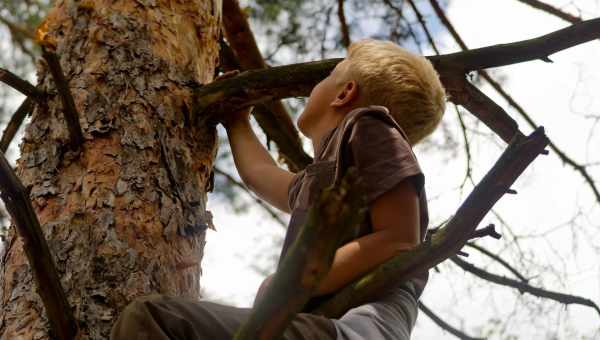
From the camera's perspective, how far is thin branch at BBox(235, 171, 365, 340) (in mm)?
616

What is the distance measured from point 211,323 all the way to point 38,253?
0.31m

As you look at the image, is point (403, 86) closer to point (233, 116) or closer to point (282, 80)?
point (282, 80)

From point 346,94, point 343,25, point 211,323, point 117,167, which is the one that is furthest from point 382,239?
point 343,25

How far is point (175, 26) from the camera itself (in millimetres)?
1927

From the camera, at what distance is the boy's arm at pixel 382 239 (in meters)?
1.29

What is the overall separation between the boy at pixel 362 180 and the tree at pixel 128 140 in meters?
0.12

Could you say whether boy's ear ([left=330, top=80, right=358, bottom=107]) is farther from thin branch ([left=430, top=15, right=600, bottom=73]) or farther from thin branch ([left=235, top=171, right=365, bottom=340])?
thin branch ([left=235, top=171, right=365, bottom=340])

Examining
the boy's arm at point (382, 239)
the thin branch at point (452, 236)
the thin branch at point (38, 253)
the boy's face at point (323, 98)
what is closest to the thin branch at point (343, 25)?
the boy's face at point (323, 98)

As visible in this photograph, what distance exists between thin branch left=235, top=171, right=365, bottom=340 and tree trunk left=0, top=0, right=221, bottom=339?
28.1 inches

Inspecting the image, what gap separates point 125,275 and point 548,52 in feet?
3.53

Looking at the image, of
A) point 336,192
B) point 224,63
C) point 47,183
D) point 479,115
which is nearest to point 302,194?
point 47,183

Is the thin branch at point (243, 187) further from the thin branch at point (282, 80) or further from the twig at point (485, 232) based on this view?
the twig at point (485, 232)

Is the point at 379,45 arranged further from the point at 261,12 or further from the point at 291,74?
the point at 261,12

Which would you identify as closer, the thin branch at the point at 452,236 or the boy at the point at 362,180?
the thin branch at the point at 452,236
